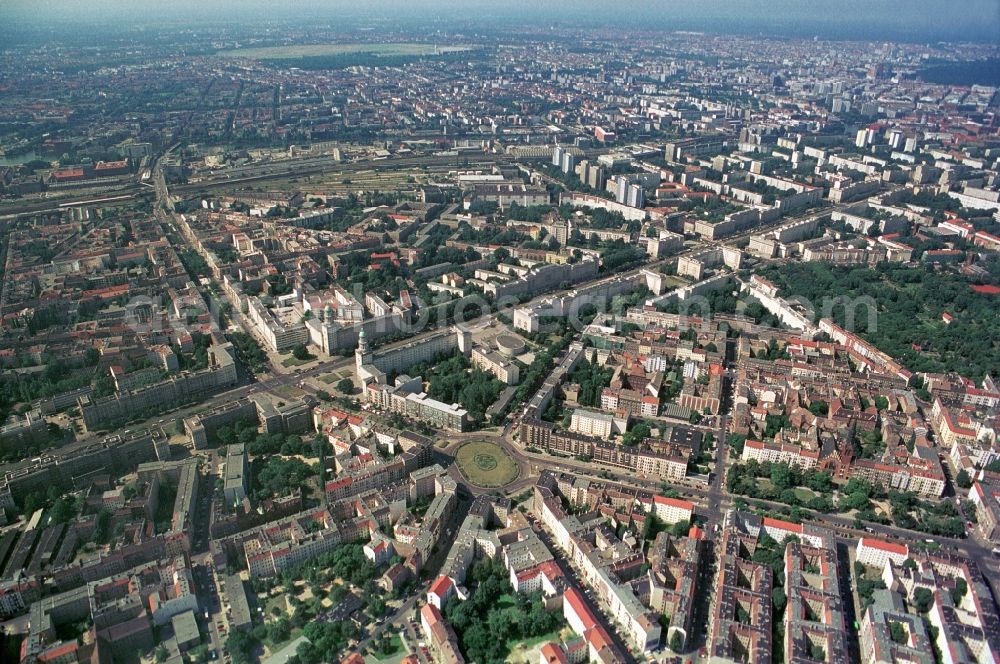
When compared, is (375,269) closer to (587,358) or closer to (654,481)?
(587,358)

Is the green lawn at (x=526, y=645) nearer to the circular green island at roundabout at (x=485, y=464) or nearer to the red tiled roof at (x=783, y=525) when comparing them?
the circular green island at roundabout at (x=485, y=464)

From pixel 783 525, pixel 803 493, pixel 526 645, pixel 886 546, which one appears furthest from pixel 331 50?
pixel 886 546

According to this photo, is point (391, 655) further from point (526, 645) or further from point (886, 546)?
point (886, 546)

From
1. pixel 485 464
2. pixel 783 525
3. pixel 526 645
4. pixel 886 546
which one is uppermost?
pixel 886 546

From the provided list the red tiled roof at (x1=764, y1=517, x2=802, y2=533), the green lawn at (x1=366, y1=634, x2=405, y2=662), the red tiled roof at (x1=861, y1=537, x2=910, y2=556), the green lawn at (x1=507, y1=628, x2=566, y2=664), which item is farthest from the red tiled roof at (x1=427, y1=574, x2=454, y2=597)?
the red tiled roof at (x1=861, y1=537, x2=910, y2=556)

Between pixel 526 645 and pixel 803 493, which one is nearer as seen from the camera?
pixel 526 645

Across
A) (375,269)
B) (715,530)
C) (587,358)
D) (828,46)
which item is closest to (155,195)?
A: (375,269)
